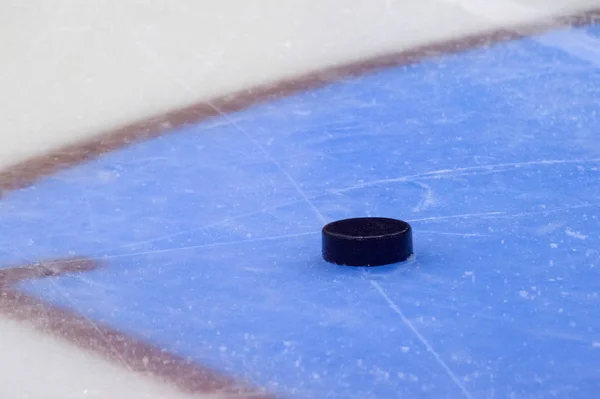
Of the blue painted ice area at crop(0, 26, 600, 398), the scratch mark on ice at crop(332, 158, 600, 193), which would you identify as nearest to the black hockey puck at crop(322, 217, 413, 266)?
the blue painted ice area at crop(0, 26, 600, 398)

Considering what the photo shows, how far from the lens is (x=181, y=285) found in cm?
165

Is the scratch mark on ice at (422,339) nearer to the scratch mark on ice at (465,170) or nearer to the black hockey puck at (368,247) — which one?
the black hockey puck at (368,247)

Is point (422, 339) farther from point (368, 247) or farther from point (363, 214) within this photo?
point (363, 214)

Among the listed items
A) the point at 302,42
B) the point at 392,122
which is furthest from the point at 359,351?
the point at 302,42

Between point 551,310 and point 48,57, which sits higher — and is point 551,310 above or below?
below

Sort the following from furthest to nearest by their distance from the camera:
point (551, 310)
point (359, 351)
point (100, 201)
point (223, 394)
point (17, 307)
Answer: point (100, 201) < point (17, 307) < point (551, 310) < point (359, 351) < point (223, 394)

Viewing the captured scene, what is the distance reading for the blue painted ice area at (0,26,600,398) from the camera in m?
1.29

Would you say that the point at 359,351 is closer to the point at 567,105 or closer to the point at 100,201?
the point at 100,201

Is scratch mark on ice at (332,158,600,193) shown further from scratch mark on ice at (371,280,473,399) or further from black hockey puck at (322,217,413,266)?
scratch mark on ice at (371,280,473,399)

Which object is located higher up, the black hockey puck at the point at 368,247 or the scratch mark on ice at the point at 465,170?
the black hockey puck at the point at 368,247

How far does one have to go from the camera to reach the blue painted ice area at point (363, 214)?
1.29m

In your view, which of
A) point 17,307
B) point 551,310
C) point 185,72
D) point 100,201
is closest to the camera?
point 551,310

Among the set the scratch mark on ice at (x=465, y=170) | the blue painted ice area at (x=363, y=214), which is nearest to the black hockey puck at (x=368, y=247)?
the blue painted ice area at (x=363, y=214)

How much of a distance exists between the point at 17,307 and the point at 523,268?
820 mm
